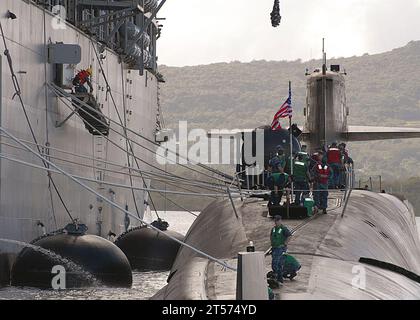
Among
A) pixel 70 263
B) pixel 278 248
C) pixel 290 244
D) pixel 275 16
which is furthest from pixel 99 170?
pixel 278 248

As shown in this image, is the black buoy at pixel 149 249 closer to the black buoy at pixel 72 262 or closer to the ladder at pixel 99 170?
the ladder at pixel 99 170

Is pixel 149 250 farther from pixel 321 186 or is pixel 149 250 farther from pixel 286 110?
pixel 321 186

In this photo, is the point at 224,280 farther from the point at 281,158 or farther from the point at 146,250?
the point at 146,250

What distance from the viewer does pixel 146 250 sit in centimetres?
3969

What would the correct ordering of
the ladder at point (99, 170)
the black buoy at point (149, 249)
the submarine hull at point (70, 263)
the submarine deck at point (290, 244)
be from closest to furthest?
the submarine deck at point (290, 244), the submarine hull at point (70, 263), the black buoy at point (149, 249), the ladder at point (99, 170)

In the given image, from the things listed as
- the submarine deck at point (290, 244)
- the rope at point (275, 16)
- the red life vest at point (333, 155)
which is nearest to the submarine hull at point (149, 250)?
the submarine deck at point (290, 244)

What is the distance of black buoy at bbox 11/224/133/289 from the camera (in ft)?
91.6

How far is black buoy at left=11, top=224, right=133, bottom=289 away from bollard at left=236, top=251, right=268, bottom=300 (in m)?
16.3

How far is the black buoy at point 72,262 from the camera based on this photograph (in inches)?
1099

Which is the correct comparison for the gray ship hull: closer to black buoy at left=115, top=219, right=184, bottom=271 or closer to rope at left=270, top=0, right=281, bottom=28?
black buoy at left=115, top=219, right=184, bottom=271

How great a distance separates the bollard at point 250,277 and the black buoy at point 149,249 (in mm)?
26429

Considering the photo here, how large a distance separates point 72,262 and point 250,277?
16.7m

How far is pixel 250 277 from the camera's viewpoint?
1252 centimetres
